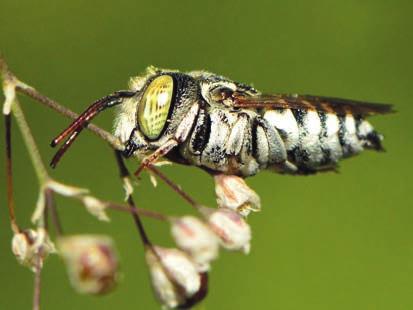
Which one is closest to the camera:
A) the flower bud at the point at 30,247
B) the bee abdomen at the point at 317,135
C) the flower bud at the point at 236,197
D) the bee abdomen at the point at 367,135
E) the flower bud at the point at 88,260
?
the flower bud at the point at 88,260

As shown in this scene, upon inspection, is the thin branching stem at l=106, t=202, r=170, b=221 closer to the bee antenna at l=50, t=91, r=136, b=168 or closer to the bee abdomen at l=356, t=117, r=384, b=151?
the bee antenna at l=50, t=91, r=136, b=168

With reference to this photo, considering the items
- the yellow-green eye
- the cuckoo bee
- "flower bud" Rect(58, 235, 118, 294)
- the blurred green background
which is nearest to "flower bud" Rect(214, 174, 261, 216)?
the cuckoo bee

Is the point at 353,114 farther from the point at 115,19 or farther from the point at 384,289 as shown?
the point at 115,19

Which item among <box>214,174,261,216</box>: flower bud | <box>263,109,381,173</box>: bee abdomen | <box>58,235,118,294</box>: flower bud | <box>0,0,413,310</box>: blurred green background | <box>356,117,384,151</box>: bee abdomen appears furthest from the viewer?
<box>0,0,413,310</box>: blurred green background

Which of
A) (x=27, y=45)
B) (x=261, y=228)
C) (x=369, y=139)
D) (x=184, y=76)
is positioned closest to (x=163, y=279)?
(x=184, y=76)

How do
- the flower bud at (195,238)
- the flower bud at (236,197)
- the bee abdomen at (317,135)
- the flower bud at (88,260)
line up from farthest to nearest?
1. the bee abdomen at (317,135)
2. the flower bud at (236,197)
3. the flower bud at (195,238)
4. the flower bud at (88,260)

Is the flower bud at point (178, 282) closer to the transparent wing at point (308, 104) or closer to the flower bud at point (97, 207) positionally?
the flower bud at point (97, 207)

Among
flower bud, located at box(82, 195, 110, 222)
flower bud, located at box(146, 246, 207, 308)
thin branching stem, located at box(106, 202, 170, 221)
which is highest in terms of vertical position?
flower bud, located at box(82, 195, 110, 222)

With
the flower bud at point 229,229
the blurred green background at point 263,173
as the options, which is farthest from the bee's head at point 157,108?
the blurred green background at point 263,173
